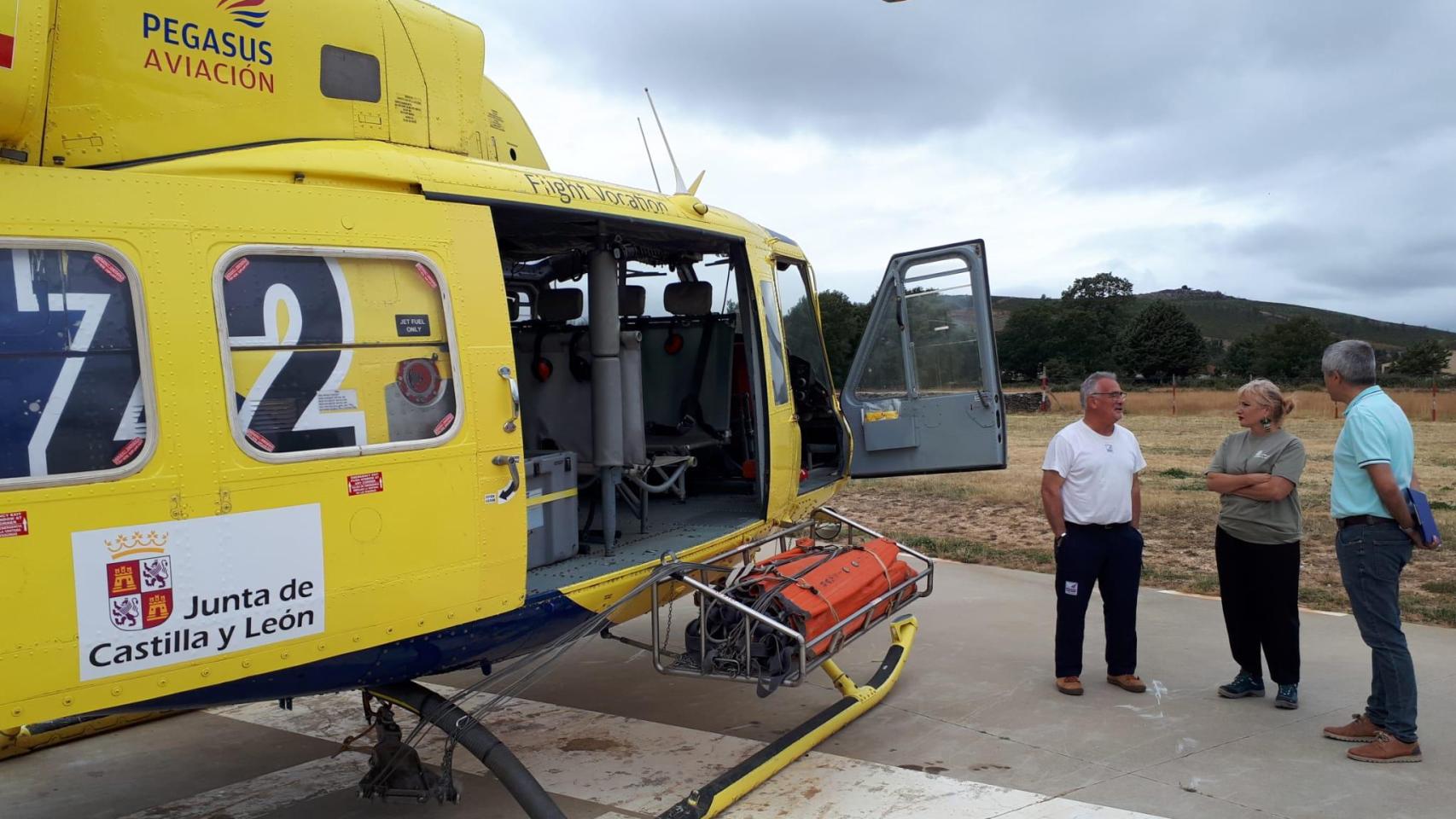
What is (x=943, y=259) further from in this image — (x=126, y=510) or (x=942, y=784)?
(x=126, y=510)

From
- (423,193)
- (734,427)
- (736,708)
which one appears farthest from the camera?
(734,427)

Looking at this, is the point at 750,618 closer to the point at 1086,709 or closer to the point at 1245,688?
the point at 1086,709

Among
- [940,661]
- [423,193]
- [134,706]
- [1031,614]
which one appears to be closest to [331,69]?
[423,193]

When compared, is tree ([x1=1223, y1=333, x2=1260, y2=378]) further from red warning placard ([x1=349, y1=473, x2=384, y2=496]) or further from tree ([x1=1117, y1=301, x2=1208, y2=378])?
red warning placard ([x1=349, y1=473, x2=384, y2=496])

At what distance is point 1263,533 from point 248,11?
525 cm

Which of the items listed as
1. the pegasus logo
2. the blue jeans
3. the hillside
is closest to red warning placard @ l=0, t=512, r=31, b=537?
the pegasus logo

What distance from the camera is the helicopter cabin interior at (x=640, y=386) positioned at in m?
4.89

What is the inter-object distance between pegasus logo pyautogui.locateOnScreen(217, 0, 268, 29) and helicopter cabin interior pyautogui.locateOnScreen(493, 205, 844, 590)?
113cm

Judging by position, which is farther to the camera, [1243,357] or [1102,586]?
[1243,357]

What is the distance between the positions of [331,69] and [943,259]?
386 centimetres

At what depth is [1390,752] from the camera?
4.55 metres

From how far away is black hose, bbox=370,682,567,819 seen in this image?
3826 mm

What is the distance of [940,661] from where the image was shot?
21.3 ft

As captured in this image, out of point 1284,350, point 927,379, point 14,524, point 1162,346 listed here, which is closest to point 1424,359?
point 1284,350
